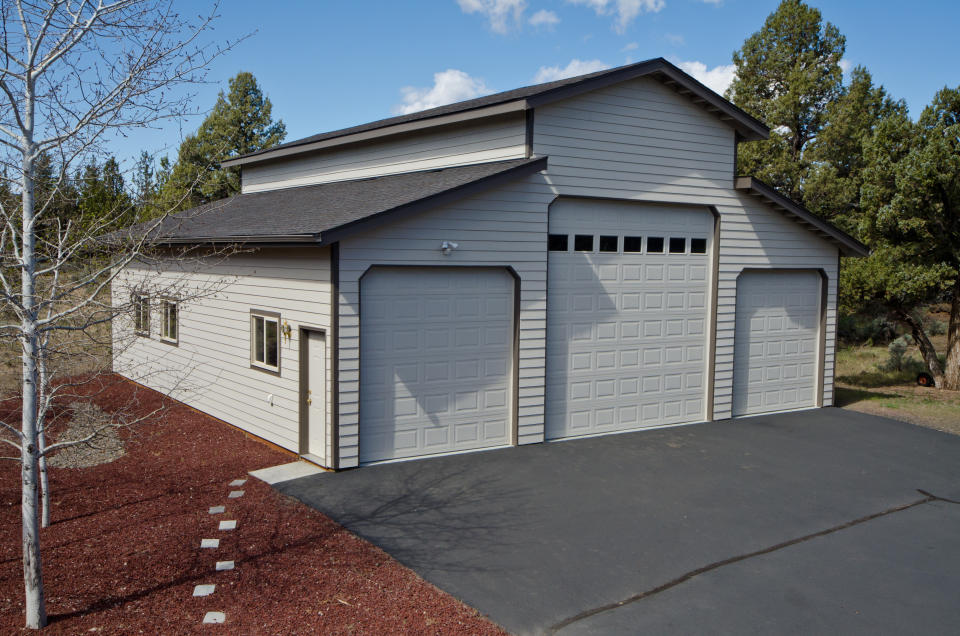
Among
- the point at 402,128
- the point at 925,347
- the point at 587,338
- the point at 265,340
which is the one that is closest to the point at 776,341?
the point at 587,338

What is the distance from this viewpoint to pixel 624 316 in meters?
11.7

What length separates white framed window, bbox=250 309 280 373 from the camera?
10.4 meters

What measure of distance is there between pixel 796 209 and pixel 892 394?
660cm

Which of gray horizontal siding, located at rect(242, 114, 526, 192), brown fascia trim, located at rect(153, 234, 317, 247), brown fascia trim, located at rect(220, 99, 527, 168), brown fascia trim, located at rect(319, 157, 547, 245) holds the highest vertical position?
brown fascia trim, located at rect(220, 99, 527, 168)

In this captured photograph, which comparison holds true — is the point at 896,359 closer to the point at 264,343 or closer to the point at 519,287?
the point at 519,287

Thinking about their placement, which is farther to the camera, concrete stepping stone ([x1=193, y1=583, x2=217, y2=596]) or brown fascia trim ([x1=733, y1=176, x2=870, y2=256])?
brown fascia trim ([x1=733, y1=176, x2=870, y2=256])

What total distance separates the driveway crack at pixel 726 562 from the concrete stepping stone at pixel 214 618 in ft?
8.09

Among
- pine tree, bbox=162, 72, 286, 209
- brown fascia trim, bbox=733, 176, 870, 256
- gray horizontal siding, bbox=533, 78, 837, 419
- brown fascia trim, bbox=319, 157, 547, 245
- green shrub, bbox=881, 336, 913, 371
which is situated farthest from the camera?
pine tree, bbox=162, 72, 286, 209

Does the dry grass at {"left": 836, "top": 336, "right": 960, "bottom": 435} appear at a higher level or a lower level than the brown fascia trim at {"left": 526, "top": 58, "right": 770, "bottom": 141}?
lower

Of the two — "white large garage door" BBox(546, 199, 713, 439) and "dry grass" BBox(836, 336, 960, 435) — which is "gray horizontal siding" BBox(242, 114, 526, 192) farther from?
"dry grass" BBox(836, 336, 960, 435)

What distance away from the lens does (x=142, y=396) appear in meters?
14.0

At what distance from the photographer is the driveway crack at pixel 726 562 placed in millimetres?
5727

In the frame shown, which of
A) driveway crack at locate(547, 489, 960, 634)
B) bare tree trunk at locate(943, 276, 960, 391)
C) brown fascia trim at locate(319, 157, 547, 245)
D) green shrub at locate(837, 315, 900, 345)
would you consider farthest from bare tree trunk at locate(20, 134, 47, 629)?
green shrub at locate(837, 315, 900, 345)

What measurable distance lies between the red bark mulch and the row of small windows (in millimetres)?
5510
